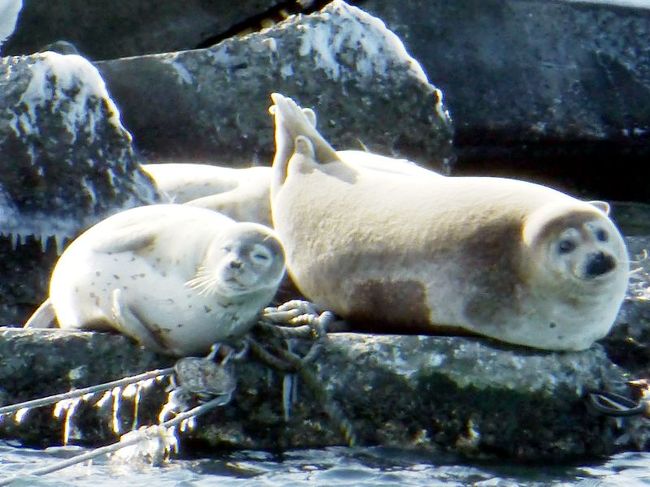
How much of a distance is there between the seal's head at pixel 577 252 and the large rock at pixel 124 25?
6289mm

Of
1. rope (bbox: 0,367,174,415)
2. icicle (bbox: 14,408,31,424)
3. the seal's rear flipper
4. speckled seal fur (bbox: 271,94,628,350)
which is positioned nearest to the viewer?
rope (bbox: 0,367,174,415)

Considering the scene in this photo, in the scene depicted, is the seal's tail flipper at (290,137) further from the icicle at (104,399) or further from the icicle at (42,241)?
the icicle at (104,399)

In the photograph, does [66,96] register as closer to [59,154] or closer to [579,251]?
[59,154]

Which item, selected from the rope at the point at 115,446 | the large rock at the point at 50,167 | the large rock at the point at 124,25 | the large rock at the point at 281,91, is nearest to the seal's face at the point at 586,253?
the rope at the point at 115,446

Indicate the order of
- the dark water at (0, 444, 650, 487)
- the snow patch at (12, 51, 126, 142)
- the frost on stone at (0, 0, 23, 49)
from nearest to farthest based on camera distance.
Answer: the dark water at (0, 444, 650, 487), the snow patch at (12, 51, 126, 142), the frost on stone at (0, 0, 23, 49)

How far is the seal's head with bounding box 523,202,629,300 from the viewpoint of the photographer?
19.0 ft

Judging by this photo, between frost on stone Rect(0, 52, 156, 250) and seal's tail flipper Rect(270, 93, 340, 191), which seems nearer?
seal's tail flipper Rect(270, 93, 340, 191)

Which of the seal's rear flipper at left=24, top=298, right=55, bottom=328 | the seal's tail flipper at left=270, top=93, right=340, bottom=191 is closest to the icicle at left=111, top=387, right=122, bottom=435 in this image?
Result: the seal's rear flipper at left=24, top=298, right=55, bottom=328

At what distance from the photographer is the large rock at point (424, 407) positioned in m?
5.88

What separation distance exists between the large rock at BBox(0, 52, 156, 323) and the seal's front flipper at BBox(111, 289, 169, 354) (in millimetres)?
1704

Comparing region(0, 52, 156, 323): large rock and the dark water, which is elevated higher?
region(0, 52, 156, 323): large rock

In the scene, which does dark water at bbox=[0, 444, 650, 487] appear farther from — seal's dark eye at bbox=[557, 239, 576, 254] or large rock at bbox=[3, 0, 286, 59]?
large rock at bbox=[3, 0, 286, 59]

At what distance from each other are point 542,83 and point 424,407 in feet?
17.2

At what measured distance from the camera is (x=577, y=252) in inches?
229
